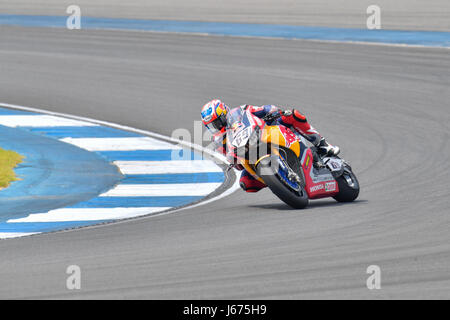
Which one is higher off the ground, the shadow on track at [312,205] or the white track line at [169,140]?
the white track line at [169,140]

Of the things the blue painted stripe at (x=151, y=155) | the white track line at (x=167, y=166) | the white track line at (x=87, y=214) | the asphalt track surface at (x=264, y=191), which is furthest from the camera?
the blue painted stripe at (x=151, y=155)

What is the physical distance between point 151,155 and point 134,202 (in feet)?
8.78

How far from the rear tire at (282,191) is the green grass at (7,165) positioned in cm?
339

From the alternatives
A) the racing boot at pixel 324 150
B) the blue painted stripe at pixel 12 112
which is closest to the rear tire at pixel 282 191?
the racing boot at pixel 324 150

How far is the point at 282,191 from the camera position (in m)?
9.09

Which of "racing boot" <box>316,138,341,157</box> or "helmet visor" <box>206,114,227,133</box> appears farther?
"racing boot" <box>316,138,341,157</box>

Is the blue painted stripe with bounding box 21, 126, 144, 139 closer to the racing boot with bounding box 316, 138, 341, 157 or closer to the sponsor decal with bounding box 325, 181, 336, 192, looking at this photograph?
the racing boot with bounding box 316, 138, 341, 157

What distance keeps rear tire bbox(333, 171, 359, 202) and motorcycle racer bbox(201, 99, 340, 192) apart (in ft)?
1.06

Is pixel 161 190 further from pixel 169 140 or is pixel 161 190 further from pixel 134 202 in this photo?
pixel 169 140

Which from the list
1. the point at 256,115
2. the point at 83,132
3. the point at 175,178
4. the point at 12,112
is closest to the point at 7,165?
the point at 175,178

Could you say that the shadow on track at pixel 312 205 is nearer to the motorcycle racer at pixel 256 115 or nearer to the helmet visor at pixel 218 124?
the motorcycle racer at pixel 256 115

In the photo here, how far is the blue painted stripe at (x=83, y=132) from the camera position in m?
14.0

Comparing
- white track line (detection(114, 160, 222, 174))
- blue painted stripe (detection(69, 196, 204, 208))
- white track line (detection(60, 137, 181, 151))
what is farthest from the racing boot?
white track line (detection(60, 137, 181, 151))

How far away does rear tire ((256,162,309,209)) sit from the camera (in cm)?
897
